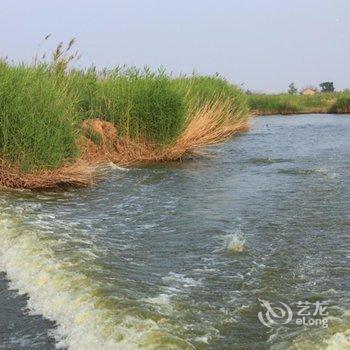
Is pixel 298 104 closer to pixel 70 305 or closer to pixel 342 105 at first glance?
pixel 342 105

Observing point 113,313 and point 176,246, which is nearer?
point 113,313

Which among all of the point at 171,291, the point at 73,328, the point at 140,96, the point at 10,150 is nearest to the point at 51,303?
the point at 73,328

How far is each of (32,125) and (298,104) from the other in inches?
1465

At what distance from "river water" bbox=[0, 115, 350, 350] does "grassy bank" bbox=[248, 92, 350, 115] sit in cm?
3168

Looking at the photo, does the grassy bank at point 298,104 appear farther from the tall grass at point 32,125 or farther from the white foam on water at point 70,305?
the white foam on water at point 70,305

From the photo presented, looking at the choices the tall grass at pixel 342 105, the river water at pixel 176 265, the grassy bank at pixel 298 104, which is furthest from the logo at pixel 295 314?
the tall grass at pixel 342 105

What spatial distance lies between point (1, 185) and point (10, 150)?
68 cm

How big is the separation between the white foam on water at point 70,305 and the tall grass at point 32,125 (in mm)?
3512

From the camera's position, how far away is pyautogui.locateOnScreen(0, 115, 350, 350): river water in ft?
12.6

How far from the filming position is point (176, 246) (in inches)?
240

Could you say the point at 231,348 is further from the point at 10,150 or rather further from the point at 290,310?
the point at 10,150

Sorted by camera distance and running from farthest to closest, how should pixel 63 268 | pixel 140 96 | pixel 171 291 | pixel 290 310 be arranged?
pixel 140 96 → pixel 63 268 → pixel 171 291 → pixel 290 310

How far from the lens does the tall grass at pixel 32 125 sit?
9.38 meters

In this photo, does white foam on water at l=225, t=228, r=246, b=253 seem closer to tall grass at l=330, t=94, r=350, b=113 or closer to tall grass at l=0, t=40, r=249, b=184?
tall grass at l=0, t=40, r=249, b=184
